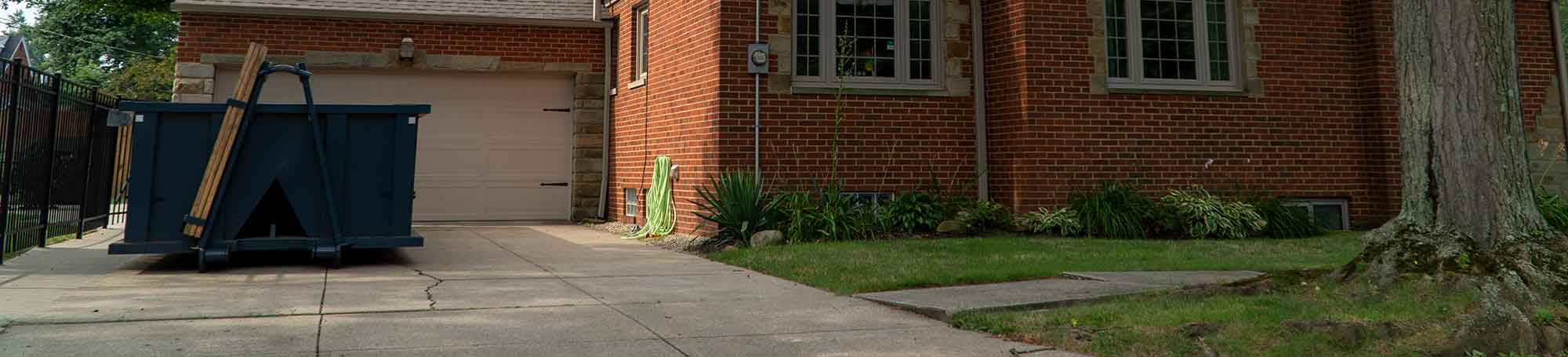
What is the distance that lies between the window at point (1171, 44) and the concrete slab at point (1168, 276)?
4155mm

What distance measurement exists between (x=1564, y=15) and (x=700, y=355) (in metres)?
48.5

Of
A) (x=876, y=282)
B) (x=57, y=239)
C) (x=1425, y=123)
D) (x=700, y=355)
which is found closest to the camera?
(x=700, y=355)

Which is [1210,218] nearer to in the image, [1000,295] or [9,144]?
[1000,295]

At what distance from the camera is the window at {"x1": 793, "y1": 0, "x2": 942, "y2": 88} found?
1059cm

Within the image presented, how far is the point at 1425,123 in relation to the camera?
526 cm

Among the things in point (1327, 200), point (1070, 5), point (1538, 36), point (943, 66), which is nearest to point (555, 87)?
point (943, 66)

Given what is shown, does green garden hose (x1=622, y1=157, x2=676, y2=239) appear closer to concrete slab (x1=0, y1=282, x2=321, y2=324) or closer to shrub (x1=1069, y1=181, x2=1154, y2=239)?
shrub (x1=1069, y1=181, x2=1154, y2=239)

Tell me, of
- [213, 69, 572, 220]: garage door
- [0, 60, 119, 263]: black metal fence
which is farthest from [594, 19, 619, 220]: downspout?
[0, 60, 119, 263]: black metal fence

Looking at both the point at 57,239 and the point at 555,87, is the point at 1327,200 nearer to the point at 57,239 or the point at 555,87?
the point at 555,87

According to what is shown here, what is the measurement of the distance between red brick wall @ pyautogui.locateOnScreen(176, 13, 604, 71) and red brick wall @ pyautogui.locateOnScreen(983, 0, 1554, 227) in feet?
20.6

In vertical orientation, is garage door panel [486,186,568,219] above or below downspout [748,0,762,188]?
below

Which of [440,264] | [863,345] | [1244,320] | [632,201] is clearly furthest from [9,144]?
[1244,320]

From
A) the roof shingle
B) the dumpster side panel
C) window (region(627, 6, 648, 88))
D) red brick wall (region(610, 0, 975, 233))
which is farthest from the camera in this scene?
window (region(627, 6, 648, 88))

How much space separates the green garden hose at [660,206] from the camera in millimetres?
11227
